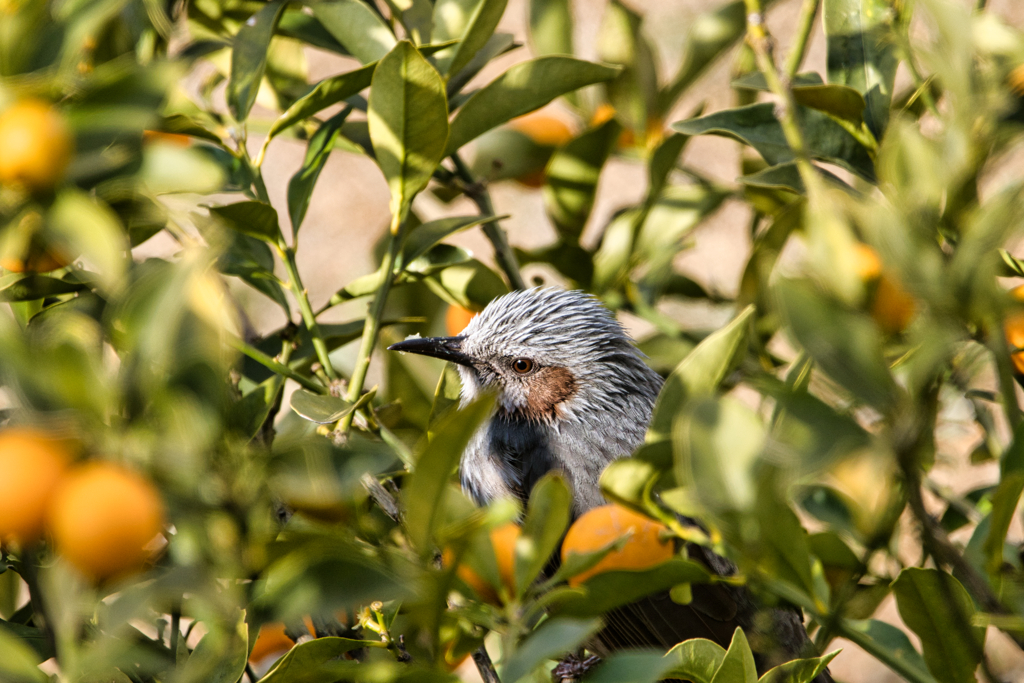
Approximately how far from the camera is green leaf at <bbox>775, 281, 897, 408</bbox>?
0.66 m

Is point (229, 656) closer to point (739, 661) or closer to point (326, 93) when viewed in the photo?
point (739, 661)

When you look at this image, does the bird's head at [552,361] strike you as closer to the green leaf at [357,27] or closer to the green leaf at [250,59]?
the green leaf at [357,27]

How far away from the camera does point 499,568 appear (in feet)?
3.34

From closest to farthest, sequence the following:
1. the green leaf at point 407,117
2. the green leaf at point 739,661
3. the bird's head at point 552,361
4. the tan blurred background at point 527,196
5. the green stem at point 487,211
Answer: the green leaf at point 739,661, the green leaf at point 407,117, the green stem at point 487,211, the bird's head at point 552,361, the tan blurred background at point 527,196

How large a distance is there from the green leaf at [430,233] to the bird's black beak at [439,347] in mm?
533

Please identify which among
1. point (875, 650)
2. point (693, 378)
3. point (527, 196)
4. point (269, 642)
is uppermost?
point (693, 378)

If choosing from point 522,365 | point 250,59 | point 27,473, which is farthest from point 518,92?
point 522,365

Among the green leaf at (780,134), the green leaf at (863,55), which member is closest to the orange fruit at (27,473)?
the green leaf at (780,134)

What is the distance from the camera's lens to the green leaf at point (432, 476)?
839 millimetres

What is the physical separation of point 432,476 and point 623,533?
0.35 m

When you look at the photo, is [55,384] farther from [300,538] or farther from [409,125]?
[409,125]

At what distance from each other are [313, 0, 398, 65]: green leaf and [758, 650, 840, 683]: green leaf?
4.48 ft

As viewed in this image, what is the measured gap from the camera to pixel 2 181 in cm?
77

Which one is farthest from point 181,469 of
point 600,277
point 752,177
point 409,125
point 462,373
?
point 462,373
